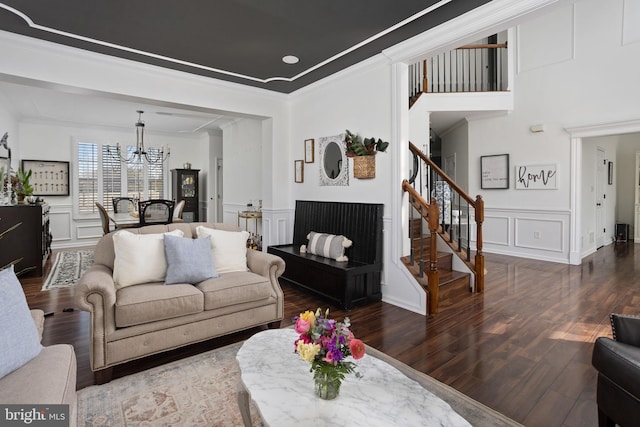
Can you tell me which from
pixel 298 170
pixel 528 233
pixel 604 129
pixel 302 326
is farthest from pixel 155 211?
pixel 604 129

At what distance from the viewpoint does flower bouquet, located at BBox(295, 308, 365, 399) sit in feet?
4.34

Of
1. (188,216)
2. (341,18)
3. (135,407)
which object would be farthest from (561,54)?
(188,216)

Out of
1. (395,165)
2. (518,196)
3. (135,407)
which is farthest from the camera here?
(518,196)

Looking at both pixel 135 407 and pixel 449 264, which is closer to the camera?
pixel 135 407

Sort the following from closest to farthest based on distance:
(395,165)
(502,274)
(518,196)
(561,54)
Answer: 1. (395,165)
2. (502,274)
3. (561,54)
4. (518,196)

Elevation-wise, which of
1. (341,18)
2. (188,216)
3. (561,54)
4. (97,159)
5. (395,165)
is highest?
(561,54)

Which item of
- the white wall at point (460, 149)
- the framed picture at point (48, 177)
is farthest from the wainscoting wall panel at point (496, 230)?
the framed picture at point (48, 177)

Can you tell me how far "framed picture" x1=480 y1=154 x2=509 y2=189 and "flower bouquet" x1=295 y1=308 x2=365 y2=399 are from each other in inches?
245

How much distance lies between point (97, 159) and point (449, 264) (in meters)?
7.85

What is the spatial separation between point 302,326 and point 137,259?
6.13 feet

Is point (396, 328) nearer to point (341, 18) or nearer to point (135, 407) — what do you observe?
point (135, 407)

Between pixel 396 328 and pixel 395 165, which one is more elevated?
pixel 395 165

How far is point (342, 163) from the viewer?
4449 millimetres

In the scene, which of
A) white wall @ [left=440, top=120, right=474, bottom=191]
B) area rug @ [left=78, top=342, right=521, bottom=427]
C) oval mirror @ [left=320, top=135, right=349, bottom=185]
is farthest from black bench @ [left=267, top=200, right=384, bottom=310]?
white wall @ [left=440, top=120, right=474, bottom=191]
